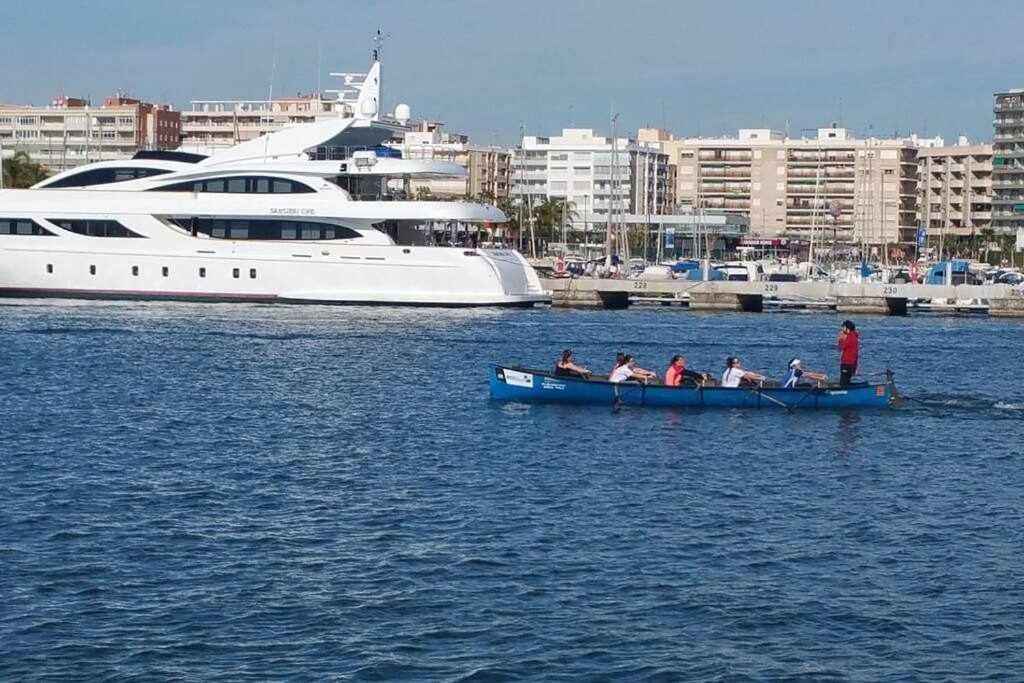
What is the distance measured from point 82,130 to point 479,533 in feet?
548

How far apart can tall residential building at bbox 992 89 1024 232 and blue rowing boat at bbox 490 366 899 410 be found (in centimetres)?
14452

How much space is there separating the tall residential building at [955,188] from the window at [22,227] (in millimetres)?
134641

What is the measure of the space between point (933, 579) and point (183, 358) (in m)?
33.1

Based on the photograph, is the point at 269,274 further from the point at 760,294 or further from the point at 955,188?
the point at 955,188

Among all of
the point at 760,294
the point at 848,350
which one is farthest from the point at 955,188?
the point at 848,350

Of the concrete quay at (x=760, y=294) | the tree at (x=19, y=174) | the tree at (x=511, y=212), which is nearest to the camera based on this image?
the concrete quay at (x=760, y=294)

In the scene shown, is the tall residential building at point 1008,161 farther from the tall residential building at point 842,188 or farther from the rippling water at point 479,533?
the rippling water at point 479,533

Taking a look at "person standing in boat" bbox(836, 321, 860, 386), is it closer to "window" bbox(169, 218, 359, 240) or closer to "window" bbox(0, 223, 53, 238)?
"window" bbox(169, 218, 359, 240)

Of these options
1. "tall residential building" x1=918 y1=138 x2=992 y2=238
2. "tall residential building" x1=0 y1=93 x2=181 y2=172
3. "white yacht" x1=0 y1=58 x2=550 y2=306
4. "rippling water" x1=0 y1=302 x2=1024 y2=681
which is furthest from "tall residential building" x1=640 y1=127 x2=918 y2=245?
"rippling water" x1=0 y1=302 x2=1024 y2=681

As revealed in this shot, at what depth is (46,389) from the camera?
43906 millimetres

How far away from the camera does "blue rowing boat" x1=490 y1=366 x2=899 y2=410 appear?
41125 mm

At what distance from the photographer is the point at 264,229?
71688 mm

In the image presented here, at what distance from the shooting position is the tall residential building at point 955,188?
625 ft

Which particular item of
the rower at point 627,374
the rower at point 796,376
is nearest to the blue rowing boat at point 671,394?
the rower at point 627,374
